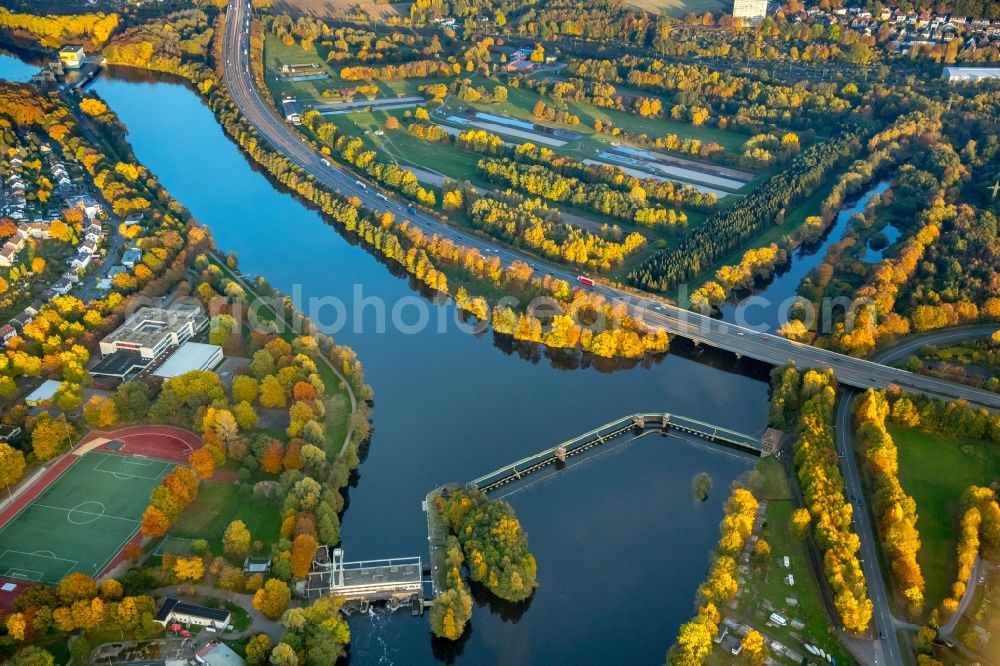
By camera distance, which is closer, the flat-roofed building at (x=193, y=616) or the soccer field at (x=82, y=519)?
the flat-roofed building at (x=193, y=616)

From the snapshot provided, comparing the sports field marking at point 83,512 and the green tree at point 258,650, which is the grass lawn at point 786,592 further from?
the sports field marking at point 83,512

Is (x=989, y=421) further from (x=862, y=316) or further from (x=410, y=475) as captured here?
(x=410, y=475)

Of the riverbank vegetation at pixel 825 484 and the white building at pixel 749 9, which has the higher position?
the white building at pixel 749 9

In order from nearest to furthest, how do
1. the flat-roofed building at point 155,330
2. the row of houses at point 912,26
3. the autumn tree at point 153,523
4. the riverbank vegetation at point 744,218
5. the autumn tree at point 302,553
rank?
the autumn tree at point 302,553 → the autumn tree at point 153,523 → the flat-roofed building at point 155,330 → the riverbank vegetation at point 744,218 → the row of houses at point 912,26

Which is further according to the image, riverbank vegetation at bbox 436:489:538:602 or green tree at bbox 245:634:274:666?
riverbank vegetation at bbox 436:489:538:602

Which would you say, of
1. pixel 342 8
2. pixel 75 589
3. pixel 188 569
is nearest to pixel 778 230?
pixel 188 569

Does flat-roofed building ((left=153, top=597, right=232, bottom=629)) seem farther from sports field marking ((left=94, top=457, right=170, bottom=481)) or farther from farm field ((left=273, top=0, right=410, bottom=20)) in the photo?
farm field ((left=273, top=0, right=410, bottom=20))

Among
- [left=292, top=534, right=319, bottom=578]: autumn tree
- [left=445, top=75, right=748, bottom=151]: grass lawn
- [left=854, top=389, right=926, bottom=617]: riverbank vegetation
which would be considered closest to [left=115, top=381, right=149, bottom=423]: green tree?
[left=292, top=534, right=319, bottom=578]: autumn tree

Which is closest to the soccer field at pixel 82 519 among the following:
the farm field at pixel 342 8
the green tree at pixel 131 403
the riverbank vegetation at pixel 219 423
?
the riverbank vegetation at pixel 219 423
